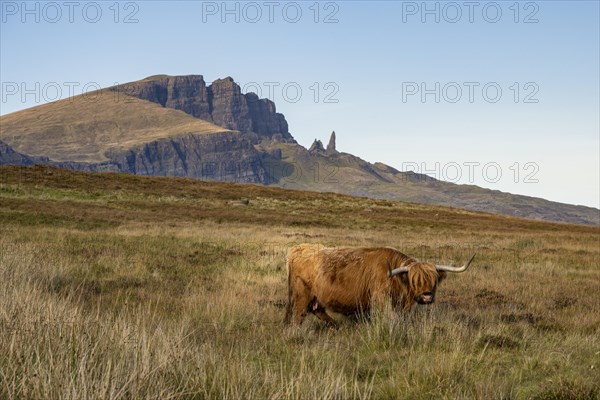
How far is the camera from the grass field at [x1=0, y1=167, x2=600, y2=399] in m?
4.20

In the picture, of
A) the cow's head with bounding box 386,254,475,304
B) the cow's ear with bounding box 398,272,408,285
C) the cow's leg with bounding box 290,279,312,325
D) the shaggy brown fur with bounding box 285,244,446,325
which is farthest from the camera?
the cow's leg with bounding box 290,279,312,325

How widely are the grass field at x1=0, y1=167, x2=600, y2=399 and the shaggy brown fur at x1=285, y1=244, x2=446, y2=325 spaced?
32 cm

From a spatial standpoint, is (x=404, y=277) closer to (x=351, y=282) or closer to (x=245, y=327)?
(x=351, y=282)

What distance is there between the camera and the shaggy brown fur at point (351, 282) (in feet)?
25.5

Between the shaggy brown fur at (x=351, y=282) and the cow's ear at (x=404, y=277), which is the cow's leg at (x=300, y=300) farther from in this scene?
the cow's ear at (x=404, y=277)

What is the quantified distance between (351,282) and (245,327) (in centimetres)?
160

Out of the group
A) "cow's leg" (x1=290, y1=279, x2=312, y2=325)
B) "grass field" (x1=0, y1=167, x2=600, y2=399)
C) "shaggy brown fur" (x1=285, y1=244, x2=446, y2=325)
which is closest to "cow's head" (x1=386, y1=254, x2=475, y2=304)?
"shaggy brown fur" (x1=285, y1=244, x2=446, y2=325)

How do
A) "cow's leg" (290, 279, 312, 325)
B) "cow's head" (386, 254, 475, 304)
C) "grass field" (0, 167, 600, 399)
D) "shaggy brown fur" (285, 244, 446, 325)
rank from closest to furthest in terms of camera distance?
"grass field" (0, 167, 600, 399)
"cow's head" (386, 254, 475, 304)
"shaggy brown fur" (285, 244, 446, 325)
"cow's leg" (290, 279, 312, 325)

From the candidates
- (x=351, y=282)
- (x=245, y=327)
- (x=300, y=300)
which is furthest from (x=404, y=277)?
(x=245, y=327)

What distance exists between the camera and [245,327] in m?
7.74

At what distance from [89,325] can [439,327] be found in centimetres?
420

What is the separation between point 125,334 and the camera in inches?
191

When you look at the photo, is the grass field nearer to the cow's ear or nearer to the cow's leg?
the cow's leg

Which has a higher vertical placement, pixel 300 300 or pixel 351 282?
pixel 351 282
